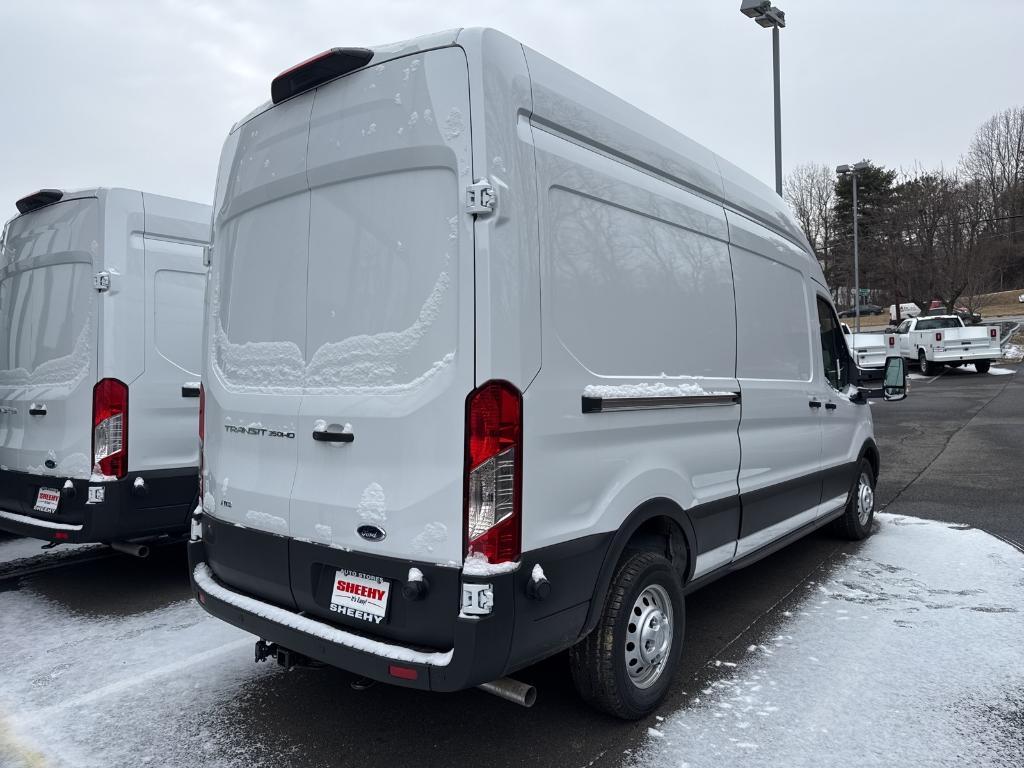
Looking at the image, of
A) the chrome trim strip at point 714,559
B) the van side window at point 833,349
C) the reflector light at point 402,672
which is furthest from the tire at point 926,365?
the reflector light at point 402,672

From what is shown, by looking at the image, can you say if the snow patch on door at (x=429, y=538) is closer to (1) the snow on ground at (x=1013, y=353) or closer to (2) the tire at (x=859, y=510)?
(2) the tire at (x=859, y=510)

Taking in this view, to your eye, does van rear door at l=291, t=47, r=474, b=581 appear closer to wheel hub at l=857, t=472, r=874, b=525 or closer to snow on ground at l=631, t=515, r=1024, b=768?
snow on ground at l=631, t=515, r=1024, b=768

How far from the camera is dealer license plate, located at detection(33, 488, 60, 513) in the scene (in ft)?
16.3

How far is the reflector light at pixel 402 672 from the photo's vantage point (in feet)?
8.38

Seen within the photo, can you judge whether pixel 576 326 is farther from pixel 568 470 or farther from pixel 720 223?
pixel 720 223

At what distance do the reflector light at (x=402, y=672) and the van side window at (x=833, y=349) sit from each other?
3.97m

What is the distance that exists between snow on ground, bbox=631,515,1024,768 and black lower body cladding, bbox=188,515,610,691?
76 centimetres

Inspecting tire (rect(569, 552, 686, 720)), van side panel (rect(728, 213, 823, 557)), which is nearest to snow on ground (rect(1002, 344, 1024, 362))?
van side panel (rect(728, 213, 823, 557))

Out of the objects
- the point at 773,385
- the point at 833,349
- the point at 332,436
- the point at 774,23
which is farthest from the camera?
the point at 774,23

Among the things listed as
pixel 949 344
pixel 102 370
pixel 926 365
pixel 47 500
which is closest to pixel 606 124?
pixel 102 370

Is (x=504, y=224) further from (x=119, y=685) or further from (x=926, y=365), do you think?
(x=926, y=365)

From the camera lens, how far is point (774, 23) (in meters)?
11.9

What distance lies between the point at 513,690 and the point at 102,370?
3.58m

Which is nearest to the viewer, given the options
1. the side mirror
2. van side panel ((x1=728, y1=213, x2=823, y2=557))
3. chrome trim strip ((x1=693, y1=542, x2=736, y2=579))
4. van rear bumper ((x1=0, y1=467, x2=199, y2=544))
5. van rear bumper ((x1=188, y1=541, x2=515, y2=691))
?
van rear bumper ((x1=188, y1=541, x2=515, y2=691))
